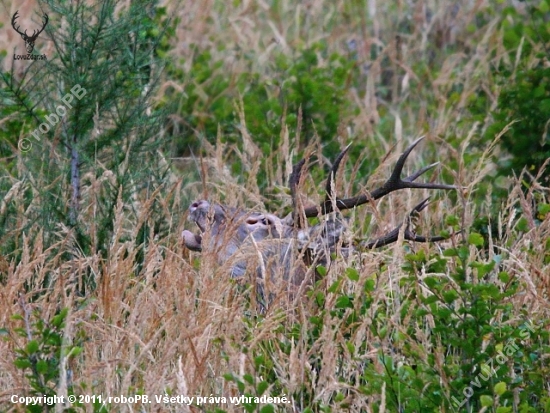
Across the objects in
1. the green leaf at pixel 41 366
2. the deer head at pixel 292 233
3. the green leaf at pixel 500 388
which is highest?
the deer head at pixel 292 233

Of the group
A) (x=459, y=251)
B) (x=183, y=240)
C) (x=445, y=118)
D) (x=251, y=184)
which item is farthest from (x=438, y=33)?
(x=459, y=251)

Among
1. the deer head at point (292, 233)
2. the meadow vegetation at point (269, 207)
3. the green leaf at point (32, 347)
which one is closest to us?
the green leaf at point (32, 347)

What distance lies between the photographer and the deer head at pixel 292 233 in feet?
14.4

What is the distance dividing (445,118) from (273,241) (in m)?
3.33

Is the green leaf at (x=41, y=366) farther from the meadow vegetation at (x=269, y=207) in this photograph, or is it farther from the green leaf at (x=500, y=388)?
the green leaf at (x=500, y=388)

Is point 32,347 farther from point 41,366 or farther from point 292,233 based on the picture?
point 292,233

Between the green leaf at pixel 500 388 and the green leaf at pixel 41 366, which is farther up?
the green leaf at pixel 41 366

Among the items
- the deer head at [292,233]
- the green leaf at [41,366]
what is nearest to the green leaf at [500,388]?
the deer head at [292,233]

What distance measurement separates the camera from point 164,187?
18.7ft

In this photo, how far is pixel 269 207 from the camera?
6098 mm

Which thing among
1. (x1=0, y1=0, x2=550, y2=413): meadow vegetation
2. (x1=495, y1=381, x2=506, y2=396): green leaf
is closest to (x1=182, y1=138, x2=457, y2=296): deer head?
(x1=0, y1=0, x2=550, y2=413): meadow vegetation

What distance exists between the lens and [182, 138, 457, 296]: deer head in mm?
4391

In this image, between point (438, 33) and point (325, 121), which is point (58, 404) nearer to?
point (325, 121)

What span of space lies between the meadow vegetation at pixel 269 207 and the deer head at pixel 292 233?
104 mm
